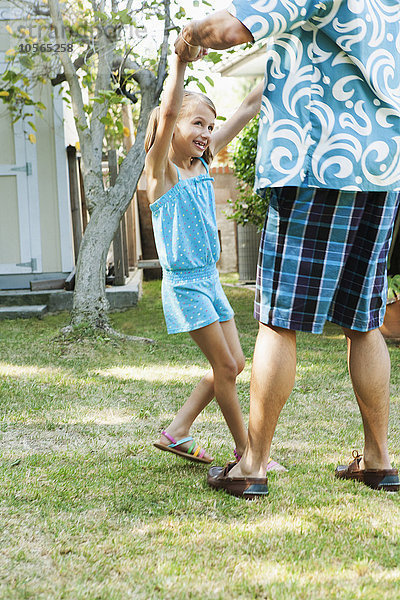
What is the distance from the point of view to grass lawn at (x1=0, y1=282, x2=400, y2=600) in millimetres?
1611

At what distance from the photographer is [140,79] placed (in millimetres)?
5641

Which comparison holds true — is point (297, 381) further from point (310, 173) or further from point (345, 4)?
point (345, 4)

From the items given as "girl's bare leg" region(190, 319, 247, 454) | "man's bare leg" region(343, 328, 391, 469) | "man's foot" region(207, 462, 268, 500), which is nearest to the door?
"girl's bare leg" region(190, 319, 247, 454)

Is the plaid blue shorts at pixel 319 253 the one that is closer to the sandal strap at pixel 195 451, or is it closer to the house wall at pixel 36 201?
the sandal strap at pixel 195 451

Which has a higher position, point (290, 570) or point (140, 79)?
point (140, 79)

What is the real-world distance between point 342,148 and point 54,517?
137 centimetres

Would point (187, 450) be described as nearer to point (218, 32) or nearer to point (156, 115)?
point (156, 115)

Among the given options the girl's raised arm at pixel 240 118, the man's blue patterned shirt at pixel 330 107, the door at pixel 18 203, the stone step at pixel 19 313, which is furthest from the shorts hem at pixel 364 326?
the door at pixel 18 203

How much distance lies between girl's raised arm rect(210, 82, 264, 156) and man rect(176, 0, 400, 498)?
0.50 metres

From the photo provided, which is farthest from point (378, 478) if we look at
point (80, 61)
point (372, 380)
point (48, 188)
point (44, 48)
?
point (48, 188)

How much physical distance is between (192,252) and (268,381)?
56 cm

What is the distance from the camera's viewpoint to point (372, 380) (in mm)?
2131

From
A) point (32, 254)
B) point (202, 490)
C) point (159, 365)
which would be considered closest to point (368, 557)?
point (202, 490)

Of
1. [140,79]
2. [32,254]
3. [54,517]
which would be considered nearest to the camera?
[54,517]
